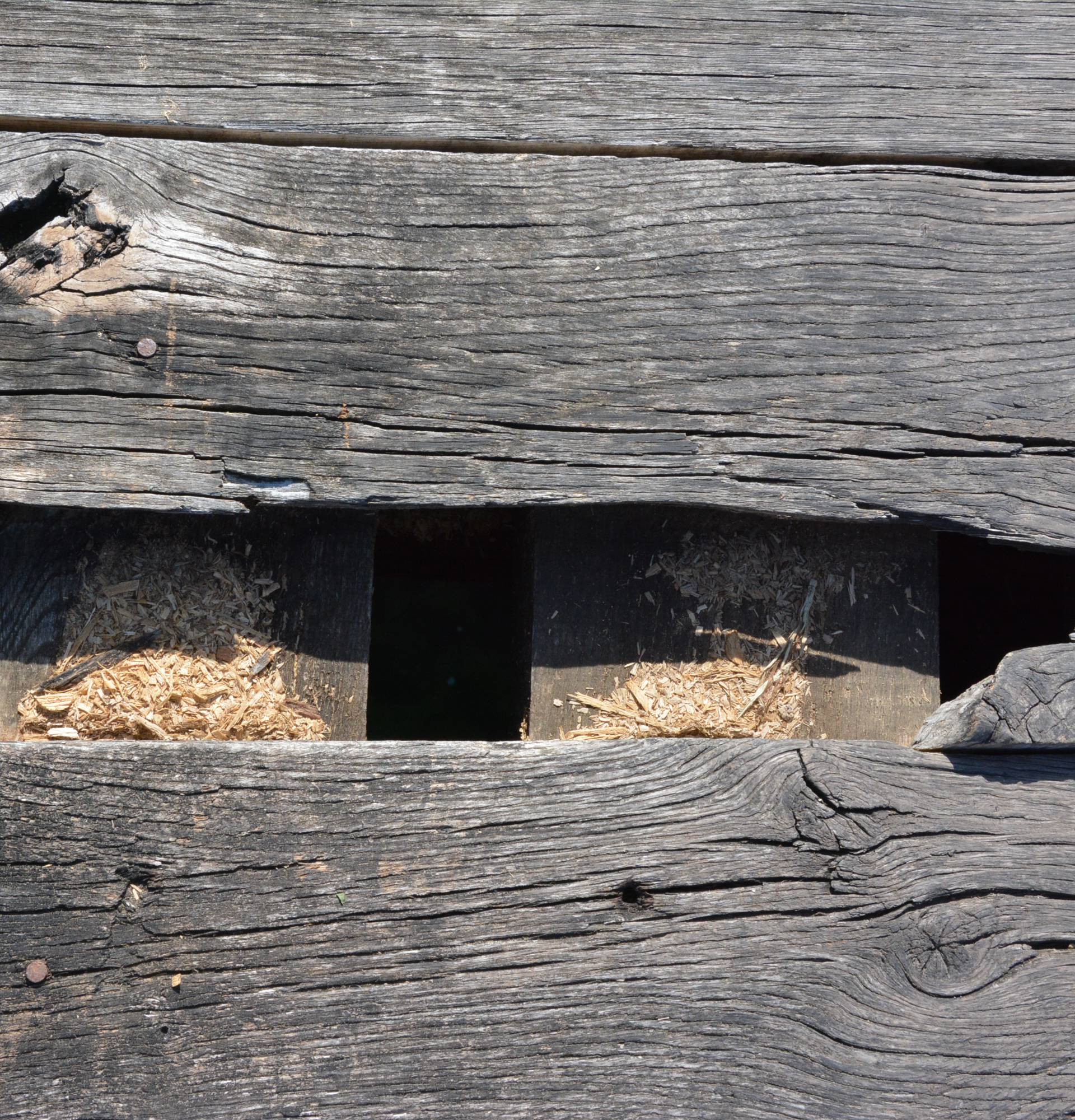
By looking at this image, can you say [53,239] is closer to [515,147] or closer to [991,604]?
[515,147]

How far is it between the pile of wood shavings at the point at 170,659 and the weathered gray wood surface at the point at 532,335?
193 mm

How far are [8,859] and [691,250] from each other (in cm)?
175

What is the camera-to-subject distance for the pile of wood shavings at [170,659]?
5.96 feet

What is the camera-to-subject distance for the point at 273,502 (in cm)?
176

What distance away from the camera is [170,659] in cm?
186

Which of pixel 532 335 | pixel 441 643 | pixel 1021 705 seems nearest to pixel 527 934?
pixel 1021 705

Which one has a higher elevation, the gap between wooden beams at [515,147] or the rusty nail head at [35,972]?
the gap between wooden beams at [515,147]

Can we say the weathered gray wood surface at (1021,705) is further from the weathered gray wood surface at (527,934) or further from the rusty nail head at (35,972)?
the rusty nail head at (35,972)

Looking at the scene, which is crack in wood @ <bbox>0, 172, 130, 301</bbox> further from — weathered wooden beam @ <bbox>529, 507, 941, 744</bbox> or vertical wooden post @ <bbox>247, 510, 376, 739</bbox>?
weathered wooden beam @ <bbox>529, 507, 941, 744</bbox>

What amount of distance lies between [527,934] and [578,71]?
1747 mm

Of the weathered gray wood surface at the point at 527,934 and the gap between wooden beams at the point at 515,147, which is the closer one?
the weathered gray wood surface at the point at 527,934

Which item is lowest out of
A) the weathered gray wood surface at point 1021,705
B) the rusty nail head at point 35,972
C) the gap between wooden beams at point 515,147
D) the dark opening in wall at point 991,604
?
the rusty nail head at point 35,972

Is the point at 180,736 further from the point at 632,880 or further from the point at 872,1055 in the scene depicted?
the point at 872,1055

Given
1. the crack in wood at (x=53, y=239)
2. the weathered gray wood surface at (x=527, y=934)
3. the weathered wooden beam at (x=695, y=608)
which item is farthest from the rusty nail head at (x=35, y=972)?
the crack in wood at (x=53, y=239)
